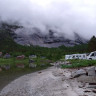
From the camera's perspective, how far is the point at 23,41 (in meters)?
199

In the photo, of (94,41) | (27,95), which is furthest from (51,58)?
(27,95)

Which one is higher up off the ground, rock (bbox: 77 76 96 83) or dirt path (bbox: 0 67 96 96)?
rock (bbox: 77 76 96 83)

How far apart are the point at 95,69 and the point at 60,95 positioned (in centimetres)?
575

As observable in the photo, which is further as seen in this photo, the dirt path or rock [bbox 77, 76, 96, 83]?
rock [bbox 77, 76, 96, 83]

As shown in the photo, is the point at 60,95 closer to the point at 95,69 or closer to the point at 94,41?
the point at 95,69

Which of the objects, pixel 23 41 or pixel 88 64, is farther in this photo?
pixel 23 41

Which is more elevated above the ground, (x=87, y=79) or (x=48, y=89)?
(x=87, y=79)

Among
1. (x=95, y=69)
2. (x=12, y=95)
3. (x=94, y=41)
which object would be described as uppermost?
(x=94, y=41)

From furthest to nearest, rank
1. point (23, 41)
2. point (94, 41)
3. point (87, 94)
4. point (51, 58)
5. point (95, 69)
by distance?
point (23, 41) → point (94, 41) → point (51, 58) → point (95, 69) → point (87, 94)

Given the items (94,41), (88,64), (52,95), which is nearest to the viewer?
(52,95)

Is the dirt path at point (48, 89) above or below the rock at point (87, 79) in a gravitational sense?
below

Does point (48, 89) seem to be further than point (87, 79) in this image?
No

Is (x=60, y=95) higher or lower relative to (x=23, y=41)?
lower

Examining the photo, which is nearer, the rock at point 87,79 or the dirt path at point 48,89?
the dirt path at point 48,89
